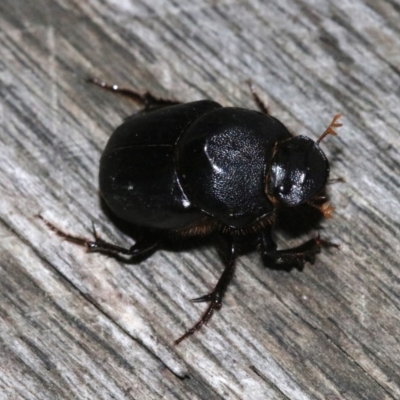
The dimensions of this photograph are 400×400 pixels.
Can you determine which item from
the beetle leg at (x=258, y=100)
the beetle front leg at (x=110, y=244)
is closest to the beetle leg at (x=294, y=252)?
the beetle front leg at (x=110, y=244)

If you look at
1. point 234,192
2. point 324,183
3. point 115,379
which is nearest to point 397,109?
point 324,183

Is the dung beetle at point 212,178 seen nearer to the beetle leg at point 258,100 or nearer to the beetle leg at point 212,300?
the beetle leg at point 212,300

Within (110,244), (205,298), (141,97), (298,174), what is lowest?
(110,244)

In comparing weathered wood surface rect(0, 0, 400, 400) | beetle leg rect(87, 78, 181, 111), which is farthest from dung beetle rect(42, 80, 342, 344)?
beetle leg rect(87, 78, 181, 111)

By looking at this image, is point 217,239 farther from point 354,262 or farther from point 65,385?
point 65,385

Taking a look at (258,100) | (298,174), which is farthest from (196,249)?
(258,100)

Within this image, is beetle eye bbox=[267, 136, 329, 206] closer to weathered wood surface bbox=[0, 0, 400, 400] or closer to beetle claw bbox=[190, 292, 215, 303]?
weathered wood surface bbox=[0, 0, 400, 400]

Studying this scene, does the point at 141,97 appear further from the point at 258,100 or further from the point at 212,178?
the point at 212,178

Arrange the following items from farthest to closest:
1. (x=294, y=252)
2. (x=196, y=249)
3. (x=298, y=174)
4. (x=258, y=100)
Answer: (x=258, y=100) → (x=196, y=249) → (x=294, y=252) → (x=298, y=174)
